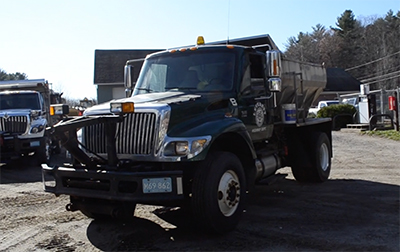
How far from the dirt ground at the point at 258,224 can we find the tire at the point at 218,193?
217mm

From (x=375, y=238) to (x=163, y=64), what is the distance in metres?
3.99

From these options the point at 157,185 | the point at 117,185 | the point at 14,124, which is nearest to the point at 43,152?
the point at 14,124

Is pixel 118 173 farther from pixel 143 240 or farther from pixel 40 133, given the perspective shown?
pixel 40 133

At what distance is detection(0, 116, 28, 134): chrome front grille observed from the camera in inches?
539

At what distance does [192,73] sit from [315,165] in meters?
3.69

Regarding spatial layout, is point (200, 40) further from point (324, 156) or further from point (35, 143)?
point (35, 143)

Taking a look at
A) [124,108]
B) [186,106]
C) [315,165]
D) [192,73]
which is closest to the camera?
[124,108]

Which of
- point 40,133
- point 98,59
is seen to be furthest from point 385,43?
point 40,133

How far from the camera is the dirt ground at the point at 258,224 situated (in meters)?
5.51

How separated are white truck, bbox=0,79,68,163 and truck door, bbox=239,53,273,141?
8434 mm

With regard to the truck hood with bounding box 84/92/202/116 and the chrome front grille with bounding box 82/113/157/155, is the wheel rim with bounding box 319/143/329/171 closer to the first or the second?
the truck hood with bounding box 84/92/202/116

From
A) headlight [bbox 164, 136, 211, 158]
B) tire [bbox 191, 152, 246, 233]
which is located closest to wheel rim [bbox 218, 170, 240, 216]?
tire [bbox 191, 152, 246, 233]

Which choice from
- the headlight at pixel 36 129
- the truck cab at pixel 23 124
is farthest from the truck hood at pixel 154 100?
the headlight at pixel 36 129

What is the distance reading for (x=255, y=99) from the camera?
735cm
